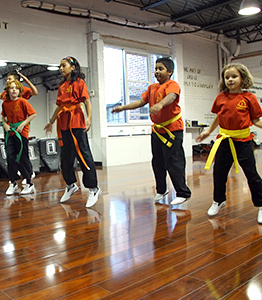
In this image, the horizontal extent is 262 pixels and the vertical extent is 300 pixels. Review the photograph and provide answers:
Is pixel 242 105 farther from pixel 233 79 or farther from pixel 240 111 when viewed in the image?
pixel 233 79

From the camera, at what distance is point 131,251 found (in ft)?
6.18

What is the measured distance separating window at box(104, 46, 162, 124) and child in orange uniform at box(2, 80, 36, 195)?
4758mm

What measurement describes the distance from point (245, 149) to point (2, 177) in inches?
195

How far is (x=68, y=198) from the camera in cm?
347

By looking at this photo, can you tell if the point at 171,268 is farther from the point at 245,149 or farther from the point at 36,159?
the point at 36,159

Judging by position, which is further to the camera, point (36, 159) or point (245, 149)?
point (36, 159)

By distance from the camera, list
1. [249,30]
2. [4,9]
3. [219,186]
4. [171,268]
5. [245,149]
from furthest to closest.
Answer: [249,30] < [4,9] < [219,186] < [245,149] < [171,268]

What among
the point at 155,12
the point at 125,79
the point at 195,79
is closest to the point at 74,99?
the point at 125,79

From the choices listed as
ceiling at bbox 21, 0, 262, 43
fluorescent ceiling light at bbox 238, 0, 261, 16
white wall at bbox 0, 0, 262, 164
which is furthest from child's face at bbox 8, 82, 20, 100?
fluorescent ceiling light at bbox 238, 0, 261, 16

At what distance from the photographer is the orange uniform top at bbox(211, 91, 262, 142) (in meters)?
2.40

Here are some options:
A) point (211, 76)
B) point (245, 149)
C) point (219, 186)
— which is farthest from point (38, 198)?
point (211, 76)

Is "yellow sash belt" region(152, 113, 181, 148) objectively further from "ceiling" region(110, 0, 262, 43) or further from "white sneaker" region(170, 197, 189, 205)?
"ceiling" region(110, 0, 262, 43)

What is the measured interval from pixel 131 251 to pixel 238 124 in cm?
116

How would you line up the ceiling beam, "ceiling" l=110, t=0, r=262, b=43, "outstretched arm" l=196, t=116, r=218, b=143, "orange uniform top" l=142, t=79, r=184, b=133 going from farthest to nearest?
"ceiling" l=110, t=0, r=262, b=43
the ceiling beam
"orange uniform top" l=142, t=79, r=184, b=133
"outstretched arm" l=196, t=116, r=218, b=143
